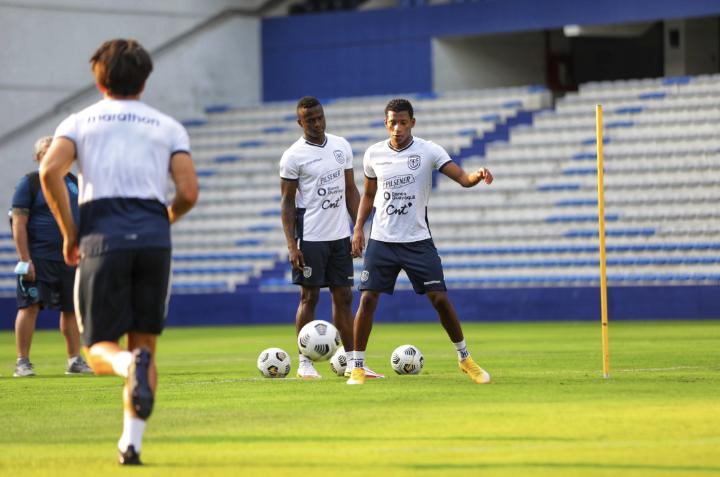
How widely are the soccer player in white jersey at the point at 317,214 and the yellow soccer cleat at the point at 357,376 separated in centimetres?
87

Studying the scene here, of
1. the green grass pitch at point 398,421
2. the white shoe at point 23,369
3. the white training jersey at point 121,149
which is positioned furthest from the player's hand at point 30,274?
the white training jersey at point 121,149

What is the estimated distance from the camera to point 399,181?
39.2 ft

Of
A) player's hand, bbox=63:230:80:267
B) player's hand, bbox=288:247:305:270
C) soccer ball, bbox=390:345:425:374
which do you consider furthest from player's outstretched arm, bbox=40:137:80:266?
soccer ball, bbox=390:345:425:374

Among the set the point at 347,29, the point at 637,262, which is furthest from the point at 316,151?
the point at 347,29

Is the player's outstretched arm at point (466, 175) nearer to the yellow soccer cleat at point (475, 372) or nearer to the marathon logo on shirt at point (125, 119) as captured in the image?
the yellow soccer cleat at point (475, 372)

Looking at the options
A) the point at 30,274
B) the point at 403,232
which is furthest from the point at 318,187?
the point at 30,274

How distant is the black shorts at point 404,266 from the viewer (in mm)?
11820

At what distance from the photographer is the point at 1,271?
2984 centimetres

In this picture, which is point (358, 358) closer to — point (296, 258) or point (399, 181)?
point (296, 258)

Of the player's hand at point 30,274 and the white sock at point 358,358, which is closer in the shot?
the white sock at point 358,358

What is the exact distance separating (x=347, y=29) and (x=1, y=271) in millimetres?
9740

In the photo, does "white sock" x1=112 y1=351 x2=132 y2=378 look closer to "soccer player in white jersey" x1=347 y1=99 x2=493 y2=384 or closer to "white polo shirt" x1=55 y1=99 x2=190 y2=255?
"white polo shirt" x1=55 y1=99 x2=190 y2=255

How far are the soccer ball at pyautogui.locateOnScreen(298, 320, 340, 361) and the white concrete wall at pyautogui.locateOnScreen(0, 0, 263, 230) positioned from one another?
2005 cm

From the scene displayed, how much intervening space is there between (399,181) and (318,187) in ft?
4.01
